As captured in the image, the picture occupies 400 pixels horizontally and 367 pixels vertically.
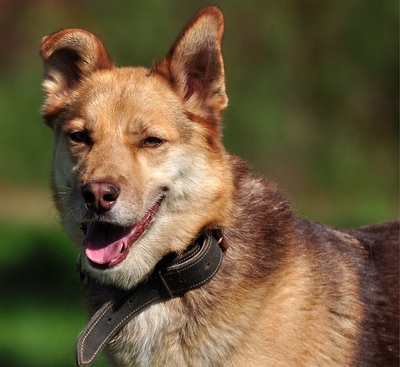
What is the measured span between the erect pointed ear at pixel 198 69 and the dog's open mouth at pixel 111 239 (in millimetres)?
564

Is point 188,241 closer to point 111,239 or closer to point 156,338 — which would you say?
point 111,239

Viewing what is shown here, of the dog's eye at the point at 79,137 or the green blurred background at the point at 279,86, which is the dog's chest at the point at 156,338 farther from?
the green blurred background at the point at 279,86

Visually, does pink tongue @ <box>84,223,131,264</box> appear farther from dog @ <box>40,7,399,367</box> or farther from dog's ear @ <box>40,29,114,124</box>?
dog's ear @ <box>40,29,114,124</box>

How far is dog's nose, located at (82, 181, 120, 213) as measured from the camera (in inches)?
175

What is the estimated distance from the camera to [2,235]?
11617 mm

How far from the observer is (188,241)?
15.3ft

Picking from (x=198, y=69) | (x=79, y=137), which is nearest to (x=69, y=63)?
(x=79, y=137)

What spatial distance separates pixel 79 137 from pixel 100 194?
1.47ft

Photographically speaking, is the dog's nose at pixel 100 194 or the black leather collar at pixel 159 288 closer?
the dog's nose at pixel 100 194

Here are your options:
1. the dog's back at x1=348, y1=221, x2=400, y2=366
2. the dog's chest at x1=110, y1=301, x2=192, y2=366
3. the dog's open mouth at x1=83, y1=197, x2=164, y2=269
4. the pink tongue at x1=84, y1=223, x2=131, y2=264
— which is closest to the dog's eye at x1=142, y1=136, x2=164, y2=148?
the dog's open mouth at x1=83, y1=197, x2=164, y2=269

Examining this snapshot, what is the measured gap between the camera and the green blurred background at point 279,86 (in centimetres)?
1527

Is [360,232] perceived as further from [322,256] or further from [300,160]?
[300,160]

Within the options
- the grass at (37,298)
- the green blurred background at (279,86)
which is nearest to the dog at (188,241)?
the grass at (37,298)

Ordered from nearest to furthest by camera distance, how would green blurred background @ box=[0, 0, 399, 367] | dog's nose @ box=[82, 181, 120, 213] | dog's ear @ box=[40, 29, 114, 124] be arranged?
dog's nose @ box=[82, 181, 120, 213] → dog's ear @ box=[40, 29, 114, 124] → green blurred background @ box=[0, 0, 399, 367]
